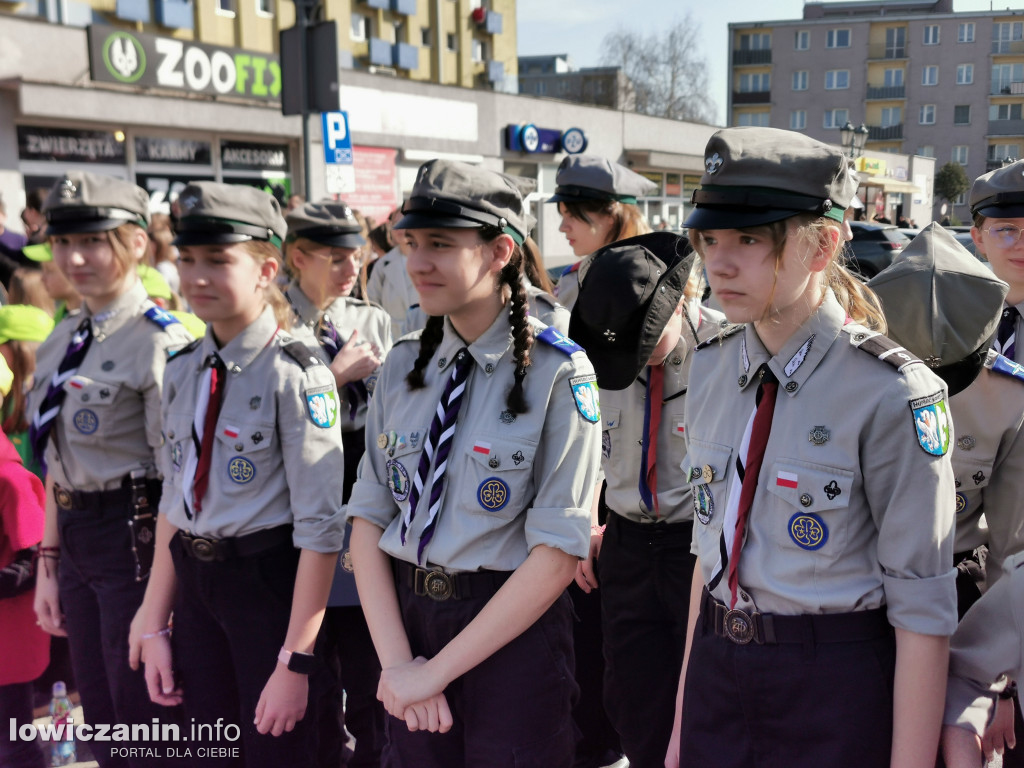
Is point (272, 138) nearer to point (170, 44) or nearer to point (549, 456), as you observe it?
point (170, 44)

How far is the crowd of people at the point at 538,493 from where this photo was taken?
1764 mm

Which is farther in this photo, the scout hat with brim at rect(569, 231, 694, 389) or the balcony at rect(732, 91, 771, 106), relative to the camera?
the balcony at rect(732, 91, 771, 106)

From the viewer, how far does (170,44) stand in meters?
15.1

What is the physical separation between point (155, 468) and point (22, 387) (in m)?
1.08

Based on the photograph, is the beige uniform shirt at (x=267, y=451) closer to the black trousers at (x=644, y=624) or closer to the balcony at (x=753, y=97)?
the black trousers at (x=644, y=624)

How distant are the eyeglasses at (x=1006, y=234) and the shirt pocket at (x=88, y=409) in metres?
3.00

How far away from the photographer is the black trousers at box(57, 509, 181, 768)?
3.01 meters

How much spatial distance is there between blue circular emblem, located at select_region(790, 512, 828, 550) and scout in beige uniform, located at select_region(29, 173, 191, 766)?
2.20 metres

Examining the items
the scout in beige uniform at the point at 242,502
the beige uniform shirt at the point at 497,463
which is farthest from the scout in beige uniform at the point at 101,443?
the beige uniform shirt at the point at 497,463

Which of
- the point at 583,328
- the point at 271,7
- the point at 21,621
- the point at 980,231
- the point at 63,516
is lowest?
the point at 21,621

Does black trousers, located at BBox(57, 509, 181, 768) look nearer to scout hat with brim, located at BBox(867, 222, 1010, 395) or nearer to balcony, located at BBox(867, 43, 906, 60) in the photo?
scout hat with brim, located at BBox(867, 222, 1010, 395)

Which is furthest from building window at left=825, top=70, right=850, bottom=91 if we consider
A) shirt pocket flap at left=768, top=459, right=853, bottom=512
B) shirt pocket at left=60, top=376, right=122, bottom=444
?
shirt pocket flap at left=768, top=459, right=853, bottom=512

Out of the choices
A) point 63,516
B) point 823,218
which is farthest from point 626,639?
point 63,516

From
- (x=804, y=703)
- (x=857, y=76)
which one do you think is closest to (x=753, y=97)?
(x=857, y=76)
